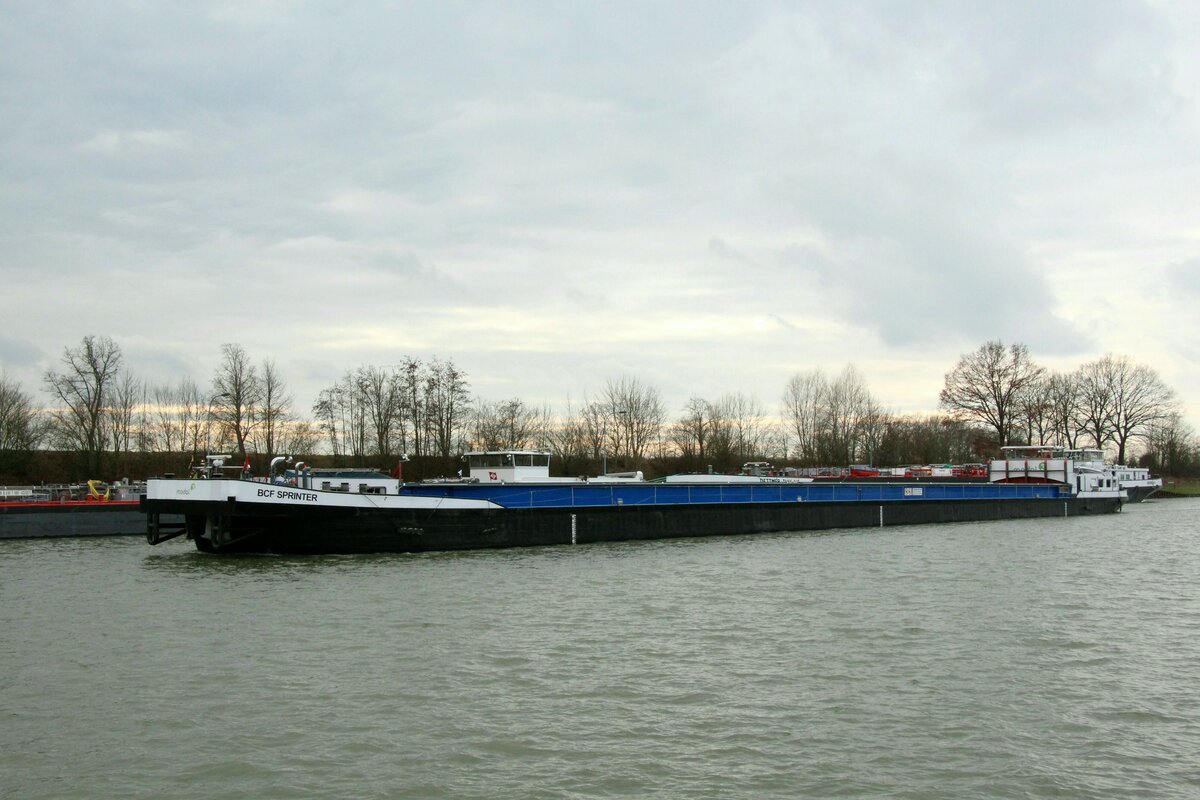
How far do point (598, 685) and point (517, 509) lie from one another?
19442 millimetres

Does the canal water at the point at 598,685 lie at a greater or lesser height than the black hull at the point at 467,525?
lesser

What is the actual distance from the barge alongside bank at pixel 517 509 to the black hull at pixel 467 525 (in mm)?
33

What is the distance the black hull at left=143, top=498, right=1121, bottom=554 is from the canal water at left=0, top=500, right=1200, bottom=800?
2991 mm

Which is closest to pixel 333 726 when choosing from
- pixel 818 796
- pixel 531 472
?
pixel 818 796

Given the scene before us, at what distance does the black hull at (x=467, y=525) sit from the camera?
28.6 meters

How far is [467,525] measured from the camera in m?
31.3

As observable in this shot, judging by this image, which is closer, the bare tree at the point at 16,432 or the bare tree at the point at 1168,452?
the bare tree at the point at 16,432

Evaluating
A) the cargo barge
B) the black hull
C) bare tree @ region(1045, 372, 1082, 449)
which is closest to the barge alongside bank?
the black hull

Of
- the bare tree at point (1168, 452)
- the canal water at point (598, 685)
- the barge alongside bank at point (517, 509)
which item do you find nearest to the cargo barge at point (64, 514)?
the barge alongside bank at point (517, 509)

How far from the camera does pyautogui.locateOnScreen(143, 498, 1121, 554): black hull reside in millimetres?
28578

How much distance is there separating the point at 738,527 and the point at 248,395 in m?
Answer: 38.8

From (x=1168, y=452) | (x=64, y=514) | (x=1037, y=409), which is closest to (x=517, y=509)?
(x=64, y=514)

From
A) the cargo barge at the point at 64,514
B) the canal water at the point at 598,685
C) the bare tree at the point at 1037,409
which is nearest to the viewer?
the canal water at the point at 598,685

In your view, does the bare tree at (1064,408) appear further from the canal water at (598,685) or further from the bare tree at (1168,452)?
the canal water at (598,685)
